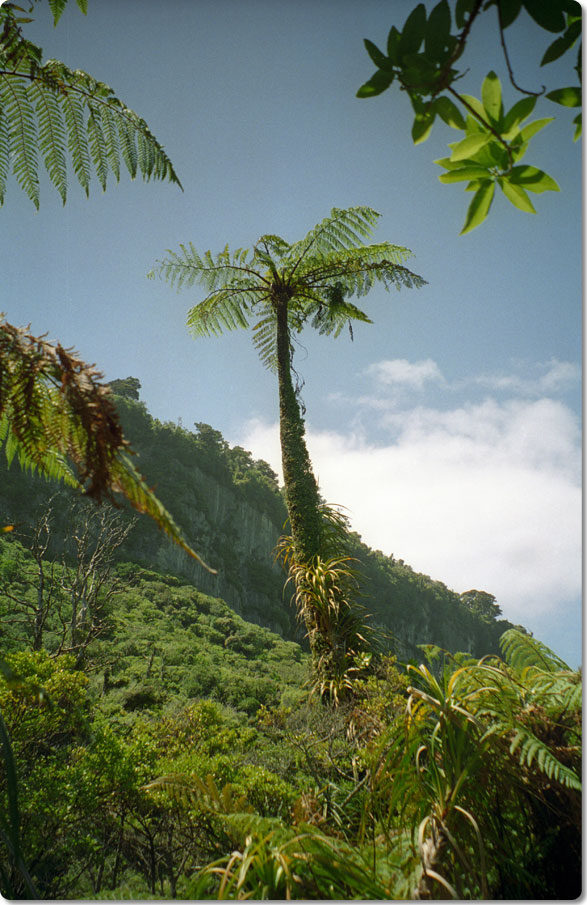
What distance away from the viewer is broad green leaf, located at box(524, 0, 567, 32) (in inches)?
18.9

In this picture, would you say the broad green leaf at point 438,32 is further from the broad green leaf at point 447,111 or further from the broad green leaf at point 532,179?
the broad green leaf at point 532,179

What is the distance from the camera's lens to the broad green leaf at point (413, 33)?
0.51 m

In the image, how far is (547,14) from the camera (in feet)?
1.61

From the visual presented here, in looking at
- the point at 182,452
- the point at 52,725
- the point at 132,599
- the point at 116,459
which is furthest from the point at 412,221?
the point at 182,452

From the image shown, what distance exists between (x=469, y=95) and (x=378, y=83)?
0.12 metres

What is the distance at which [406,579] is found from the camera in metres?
20.0

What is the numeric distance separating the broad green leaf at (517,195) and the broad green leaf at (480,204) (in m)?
0.02

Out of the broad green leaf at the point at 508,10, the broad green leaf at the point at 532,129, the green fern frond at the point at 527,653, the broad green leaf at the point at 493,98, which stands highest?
the broad green leaf at the point at 508,10

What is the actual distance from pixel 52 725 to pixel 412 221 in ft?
10.7

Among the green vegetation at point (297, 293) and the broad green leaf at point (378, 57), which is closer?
the broad green leaf at point (378, 57)

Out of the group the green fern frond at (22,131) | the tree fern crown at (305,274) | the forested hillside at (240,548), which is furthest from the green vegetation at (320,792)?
the forested hillside at (240,548)

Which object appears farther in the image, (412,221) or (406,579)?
(406,579)

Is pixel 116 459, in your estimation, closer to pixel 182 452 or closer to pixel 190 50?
pixel 190 50

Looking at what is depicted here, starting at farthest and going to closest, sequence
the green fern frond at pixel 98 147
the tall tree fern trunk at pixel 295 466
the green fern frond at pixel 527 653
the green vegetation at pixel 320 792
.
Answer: the tall tree fern trunk at pixel 295 466, the green fern frond at pixel 527 653, the green fern frond at pixel 98 147, the green vegetation at pixel 320 792
